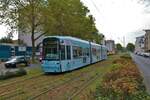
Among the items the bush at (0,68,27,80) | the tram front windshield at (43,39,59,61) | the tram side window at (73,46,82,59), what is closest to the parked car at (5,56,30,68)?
the tram side window at (73,46,82,59)

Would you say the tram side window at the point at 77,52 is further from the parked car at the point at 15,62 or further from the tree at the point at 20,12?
the tree at the point at 20,12

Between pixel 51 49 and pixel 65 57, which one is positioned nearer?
pixel 51 49

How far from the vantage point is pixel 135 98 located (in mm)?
7188

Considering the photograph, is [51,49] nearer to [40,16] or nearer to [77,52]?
[77,52]

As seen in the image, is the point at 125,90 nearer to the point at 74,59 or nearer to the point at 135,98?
the point at 135,98

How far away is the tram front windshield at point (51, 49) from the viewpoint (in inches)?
1097

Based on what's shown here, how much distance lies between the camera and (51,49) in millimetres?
28078

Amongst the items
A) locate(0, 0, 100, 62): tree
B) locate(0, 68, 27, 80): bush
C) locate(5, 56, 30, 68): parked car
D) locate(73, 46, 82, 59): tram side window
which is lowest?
locate(0, 68, 27, 80): bush

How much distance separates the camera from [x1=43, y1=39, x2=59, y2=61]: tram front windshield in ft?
91.4

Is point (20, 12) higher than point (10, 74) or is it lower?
higher

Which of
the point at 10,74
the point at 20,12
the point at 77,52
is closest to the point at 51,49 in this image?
the point at 10,74

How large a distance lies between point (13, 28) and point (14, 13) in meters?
2.38

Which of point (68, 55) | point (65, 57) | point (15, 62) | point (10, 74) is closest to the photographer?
point (10, 74)

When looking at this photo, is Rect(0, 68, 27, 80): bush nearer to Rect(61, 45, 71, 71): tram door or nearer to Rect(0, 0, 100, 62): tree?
Rect(61, 45, 71, 71): tram door
